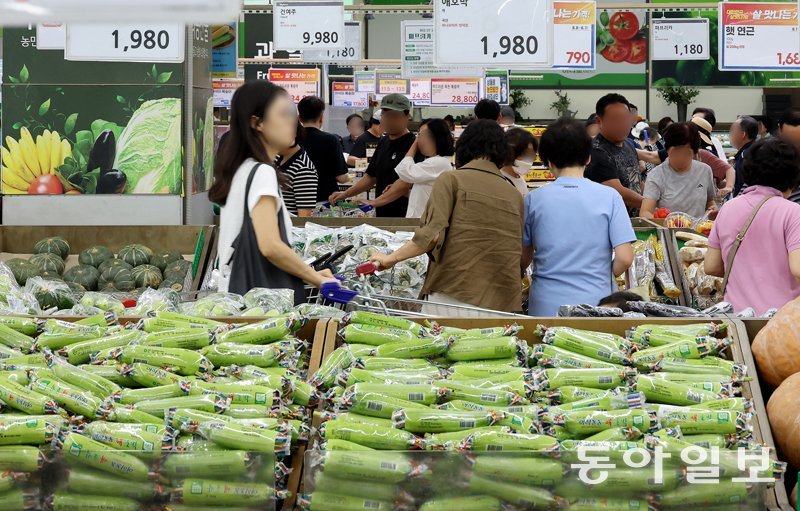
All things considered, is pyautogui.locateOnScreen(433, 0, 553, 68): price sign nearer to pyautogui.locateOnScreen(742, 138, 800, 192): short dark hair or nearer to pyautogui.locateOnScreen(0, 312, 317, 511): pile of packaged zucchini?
pyautogui.locateOnScreen(742, 138, 800, 192): short dark hair

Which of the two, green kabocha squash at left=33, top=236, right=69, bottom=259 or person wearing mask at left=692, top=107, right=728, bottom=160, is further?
person wearing mask at left=692, top=107, right=728, bottom=160

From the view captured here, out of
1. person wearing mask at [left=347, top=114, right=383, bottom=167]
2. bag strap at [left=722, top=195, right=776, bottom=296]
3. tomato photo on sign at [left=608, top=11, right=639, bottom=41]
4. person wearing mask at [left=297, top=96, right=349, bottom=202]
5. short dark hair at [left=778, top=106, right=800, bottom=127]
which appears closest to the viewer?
bag strap at [left=722, top=195, right=776, bottom=296]

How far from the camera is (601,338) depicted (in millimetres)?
2902

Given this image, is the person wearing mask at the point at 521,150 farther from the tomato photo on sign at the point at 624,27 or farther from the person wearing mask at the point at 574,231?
the tomato photo on sign at the point at 624,27

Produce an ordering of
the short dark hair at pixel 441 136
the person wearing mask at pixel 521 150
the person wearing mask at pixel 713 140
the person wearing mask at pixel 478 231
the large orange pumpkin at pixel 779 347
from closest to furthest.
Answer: the large orange pumpkin at pixel 779 347
the person wearing mask at pixel 478 231
the short dark hair at pixel 441 136
the person wearing mask at pixel 521 150
the person wearing mask at pixel 713 140

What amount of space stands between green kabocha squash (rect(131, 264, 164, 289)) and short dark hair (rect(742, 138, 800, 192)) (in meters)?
3.29

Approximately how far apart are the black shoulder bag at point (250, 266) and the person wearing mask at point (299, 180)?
10.9 ft

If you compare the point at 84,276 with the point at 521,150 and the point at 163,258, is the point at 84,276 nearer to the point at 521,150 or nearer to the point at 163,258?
the point at 163,258

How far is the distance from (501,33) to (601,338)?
4.66 metres

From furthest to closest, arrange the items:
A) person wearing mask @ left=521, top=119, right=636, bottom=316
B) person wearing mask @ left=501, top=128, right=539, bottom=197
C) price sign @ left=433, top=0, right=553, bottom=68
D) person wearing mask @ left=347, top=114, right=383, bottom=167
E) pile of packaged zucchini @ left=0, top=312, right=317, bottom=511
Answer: person wearing mask @ left=347, top=114, right=383, bottom=167 → price sign @ left=433, top=0, right=553, bottom=68 → person wearing mask @ left=501, top=128, right=539, bottom=197 → person wearing mask @ left=521, top=119, right=636, bottom=316 → pile of packaged zucchini @ left=0, top=312, right=317, bottom=511

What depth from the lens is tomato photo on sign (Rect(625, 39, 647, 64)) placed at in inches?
946

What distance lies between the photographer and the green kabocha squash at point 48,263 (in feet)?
18.9

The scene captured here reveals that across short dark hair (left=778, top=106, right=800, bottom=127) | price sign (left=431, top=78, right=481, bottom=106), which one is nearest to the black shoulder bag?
short dark hair (left=778, top=106, right=800, bottom=127)

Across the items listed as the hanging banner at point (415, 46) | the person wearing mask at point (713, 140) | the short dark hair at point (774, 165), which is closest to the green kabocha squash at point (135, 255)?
the short dark hair at point (774, 165)
